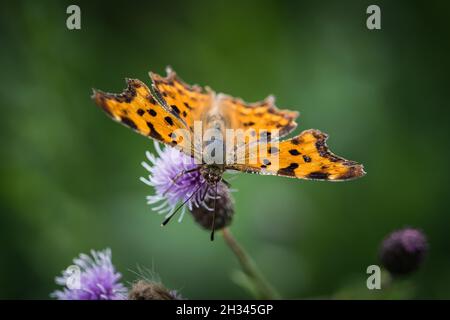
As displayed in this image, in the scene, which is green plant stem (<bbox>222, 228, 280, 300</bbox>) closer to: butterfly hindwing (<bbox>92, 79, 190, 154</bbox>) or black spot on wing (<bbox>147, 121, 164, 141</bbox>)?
butterfly hindwing (<bbox>92, 79, 190, 154</bbox>)

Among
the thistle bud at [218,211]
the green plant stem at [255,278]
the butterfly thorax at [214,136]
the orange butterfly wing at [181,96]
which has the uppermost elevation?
the orange butterfly wing at [181,96]

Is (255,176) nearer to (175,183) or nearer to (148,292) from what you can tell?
(175,183)

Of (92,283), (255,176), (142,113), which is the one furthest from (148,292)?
(255,176)

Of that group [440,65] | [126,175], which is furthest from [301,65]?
[126,175]

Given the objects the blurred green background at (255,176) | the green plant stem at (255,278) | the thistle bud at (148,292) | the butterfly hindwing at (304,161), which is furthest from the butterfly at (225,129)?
the blurred green background at (255,176)

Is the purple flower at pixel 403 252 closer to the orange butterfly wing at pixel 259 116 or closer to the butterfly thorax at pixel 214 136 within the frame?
the orange butterfly wing at pixel 259 116
